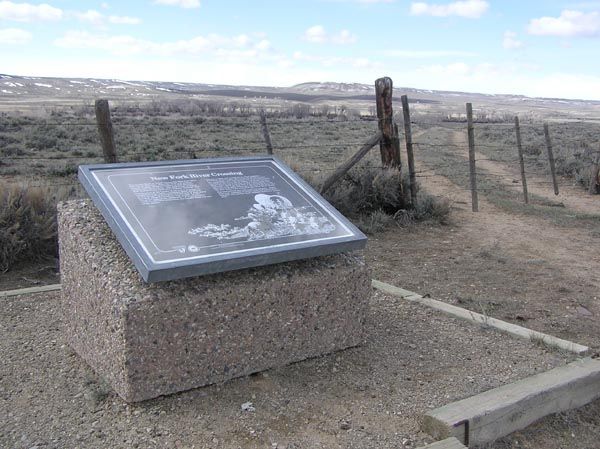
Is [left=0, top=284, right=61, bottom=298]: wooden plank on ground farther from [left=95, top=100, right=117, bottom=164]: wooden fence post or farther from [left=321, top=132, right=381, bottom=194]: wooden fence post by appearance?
[left=321, top=132, right=381, bottom=194]: wooden fence post

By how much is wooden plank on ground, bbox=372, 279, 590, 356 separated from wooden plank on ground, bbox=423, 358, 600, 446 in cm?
21

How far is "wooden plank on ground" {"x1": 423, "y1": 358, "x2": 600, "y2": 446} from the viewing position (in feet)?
10.8

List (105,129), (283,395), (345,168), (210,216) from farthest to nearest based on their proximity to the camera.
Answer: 1. (345,168)
2. (105,129)
3. (210,216)
4. (283,395)

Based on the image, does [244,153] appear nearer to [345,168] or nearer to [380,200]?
[380,200]

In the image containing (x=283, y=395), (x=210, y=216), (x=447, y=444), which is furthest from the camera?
(x=210, y=216)

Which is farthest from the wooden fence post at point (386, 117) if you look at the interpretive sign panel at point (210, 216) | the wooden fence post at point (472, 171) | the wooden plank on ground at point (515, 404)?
the wooden plank on ground at point (515, 404)

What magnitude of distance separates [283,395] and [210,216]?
111 centimetres

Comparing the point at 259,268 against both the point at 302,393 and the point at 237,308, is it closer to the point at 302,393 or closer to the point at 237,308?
the point at 237,308

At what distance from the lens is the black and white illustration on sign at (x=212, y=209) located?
11.8 feet

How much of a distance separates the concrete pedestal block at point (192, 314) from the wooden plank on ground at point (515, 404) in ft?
3.11

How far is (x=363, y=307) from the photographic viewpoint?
4199 mm

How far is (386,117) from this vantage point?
9.01m

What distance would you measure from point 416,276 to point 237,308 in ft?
10.7

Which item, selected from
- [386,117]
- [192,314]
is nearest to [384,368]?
[192,314]
